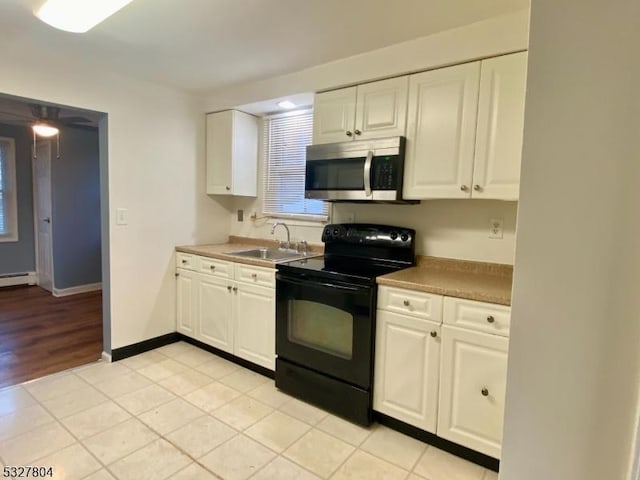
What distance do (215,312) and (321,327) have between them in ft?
3.53

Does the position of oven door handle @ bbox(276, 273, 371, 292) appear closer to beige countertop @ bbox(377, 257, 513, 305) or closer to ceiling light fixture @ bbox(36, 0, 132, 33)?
beige countertop @ bbox(377, 257, 513, 305)

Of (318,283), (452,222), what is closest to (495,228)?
(452,222)

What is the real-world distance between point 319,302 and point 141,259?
1.68 metres

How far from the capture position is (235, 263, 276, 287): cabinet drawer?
8.39ft

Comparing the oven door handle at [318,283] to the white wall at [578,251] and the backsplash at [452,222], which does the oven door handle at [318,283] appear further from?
the white wall at [578,251]

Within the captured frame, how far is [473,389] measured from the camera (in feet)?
5.87

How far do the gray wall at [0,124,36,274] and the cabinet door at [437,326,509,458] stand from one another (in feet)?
18.8

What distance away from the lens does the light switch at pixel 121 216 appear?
2859mm

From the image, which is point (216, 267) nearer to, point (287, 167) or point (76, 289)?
point (287, 167)

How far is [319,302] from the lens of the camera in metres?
2.26

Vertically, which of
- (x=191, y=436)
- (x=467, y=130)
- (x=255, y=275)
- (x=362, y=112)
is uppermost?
(x=362, y=112)

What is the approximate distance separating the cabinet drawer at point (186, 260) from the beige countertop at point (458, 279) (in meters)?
1.78

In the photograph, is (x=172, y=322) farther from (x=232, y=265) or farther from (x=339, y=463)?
(x=339, y=463)

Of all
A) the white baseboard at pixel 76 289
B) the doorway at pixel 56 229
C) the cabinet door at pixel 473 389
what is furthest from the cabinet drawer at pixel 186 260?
the white baseboard at pixel 76 289
